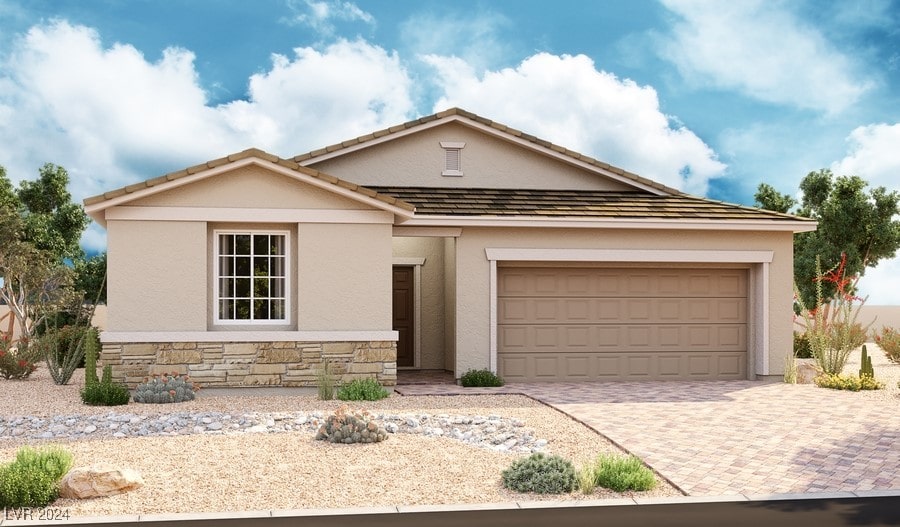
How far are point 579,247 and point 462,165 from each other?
11.0ft

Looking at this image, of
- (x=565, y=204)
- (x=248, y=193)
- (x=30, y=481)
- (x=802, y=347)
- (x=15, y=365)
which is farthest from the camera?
(x=802, y=347)

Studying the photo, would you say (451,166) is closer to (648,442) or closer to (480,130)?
(480,130)

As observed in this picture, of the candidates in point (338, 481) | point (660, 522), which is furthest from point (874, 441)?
point (338, 481)

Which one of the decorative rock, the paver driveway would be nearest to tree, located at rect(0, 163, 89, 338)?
the paver driveway

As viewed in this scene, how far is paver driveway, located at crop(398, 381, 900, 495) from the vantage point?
8.32 metres

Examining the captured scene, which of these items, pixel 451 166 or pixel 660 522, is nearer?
pixel 660 522

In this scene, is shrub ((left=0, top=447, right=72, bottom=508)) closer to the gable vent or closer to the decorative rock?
the decorative rock

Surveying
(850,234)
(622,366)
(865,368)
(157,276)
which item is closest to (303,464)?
(157,276)

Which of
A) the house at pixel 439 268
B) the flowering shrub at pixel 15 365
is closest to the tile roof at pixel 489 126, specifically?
the house at pixel 439 268

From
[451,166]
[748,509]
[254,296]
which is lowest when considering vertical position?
[748,509]

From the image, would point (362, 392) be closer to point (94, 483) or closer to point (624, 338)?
point (624, 338)

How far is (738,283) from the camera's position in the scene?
55.0ft

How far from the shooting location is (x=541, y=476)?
25.2 feet

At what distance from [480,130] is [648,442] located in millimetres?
9609
